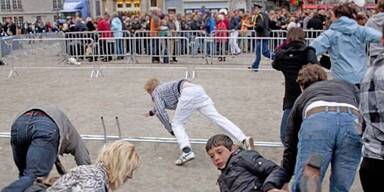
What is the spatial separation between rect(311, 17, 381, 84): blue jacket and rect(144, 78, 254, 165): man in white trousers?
135 cm

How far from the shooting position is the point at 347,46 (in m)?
5.98

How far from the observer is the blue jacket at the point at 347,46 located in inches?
234

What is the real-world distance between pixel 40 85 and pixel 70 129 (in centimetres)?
865

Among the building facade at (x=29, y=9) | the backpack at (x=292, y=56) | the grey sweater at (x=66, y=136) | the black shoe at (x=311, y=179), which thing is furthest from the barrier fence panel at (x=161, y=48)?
the building facade at (x=29, y=9)

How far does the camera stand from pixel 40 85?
1289cm

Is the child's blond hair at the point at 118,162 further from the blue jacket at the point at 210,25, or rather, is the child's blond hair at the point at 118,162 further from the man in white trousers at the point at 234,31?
the blue jacket at the point at 210,25

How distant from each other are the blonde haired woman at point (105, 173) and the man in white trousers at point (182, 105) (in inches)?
115

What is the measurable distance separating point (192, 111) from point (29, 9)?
42.2m

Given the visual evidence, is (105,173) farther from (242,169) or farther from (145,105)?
(145,105)

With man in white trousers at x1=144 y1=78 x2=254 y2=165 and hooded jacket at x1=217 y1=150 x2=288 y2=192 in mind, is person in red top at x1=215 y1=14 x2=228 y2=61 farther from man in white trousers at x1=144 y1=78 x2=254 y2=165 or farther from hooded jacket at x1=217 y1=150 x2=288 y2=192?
hooded jacket at x1=217 y1=150 x2=288 y2=192

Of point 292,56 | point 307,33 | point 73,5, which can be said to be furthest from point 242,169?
point 73,5

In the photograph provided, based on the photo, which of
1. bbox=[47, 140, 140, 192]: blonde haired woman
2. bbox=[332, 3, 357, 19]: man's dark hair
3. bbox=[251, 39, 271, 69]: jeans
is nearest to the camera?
bbox=[47, 140, 140, 192]: blonde haired woman

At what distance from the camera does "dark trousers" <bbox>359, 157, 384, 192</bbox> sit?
347 cm

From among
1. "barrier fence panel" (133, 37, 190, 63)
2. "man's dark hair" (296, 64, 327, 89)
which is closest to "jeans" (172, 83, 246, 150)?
"man's dark hair" (296, 64, 327, 89)
